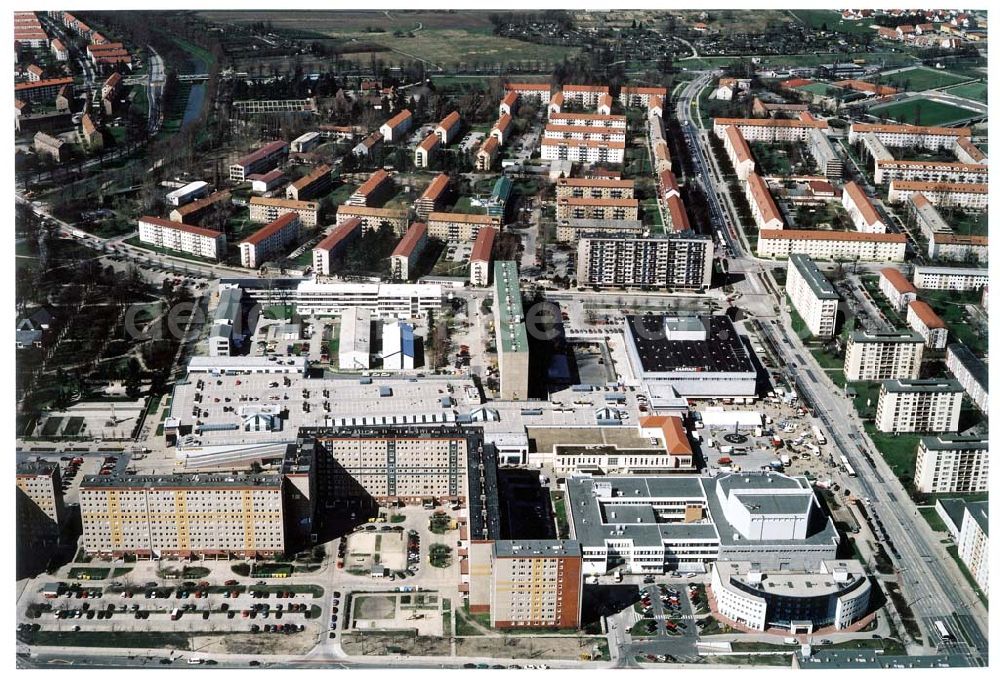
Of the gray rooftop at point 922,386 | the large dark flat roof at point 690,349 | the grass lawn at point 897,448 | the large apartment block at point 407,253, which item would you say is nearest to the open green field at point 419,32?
the large apartment block at point 407,253

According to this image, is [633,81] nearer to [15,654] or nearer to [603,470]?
[603,470]

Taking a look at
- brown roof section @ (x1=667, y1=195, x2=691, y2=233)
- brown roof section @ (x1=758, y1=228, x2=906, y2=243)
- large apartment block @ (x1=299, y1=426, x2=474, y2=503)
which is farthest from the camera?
brown roof section @ (x1=667, y1=195, x2=691, y2=233)

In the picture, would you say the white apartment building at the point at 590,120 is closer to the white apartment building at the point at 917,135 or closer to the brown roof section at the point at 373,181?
the brown roof section at the point at 373,181

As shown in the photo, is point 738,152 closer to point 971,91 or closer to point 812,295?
point 971,91

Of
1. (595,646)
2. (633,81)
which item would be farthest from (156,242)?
(633,81)

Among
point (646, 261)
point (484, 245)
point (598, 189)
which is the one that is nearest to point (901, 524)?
point (646, 261)

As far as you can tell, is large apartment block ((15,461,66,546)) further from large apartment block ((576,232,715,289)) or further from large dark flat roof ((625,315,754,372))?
large apartment block ((576,232,715,289))

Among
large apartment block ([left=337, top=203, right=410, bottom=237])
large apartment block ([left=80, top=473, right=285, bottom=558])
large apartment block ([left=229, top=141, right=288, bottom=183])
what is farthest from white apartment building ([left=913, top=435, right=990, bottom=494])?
large apartment block ([left=229, top=141, right=288, bottom=183])
